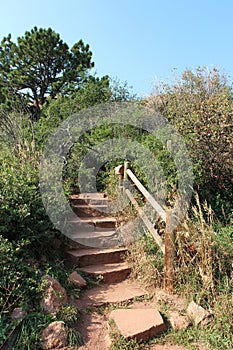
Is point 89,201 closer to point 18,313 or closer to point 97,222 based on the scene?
point 97,222

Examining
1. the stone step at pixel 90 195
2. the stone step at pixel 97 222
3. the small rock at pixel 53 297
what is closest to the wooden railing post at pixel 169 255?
the small rock at pixel 53 297

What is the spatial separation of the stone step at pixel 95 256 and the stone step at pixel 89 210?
33.5 inches

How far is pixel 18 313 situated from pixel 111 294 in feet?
3.31

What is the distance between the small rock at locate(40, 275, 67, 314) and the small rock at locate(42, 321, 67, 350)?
0.53 ft

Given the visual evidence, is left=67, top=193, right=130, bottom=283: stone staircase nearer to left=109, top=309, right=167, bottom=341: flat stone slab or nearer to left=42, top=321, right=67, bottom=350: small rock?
left=109, top=309, right=167, bottom=341: flat stone slab

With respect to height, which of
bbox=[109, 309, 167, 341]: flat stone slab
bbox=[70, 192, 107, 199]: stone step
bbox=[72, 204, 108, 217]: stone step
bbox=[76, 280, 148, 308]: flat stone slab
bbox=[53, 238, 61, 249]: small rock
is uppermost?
bbox=[70, 192, 107, 199]: stone step

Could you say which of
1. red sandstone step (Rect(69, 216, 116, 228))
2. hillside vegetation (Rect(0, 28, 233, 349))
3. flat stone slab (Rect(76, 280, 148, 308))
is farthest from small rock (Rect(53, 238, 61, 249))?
flat stone slab (Rect(76, 280, 148, 308))

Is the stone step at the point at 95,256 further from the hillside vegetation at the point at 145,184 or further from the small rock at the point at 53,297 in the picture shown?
the small rock at the point at 53,297

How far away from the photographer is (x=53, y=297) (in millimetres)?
2305

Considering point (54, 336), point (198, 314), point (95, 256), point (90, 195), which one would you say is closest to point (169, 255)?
point (198, 314)

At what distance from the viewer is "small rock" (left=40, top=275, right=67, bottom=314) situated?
7.36ft

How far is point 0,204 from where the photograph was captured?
2791mm

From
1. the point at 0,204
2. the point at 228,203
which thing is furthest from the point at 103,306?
the point at 228,203

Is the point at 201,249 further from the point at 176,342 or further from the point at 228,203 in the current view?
the point at 228,203
